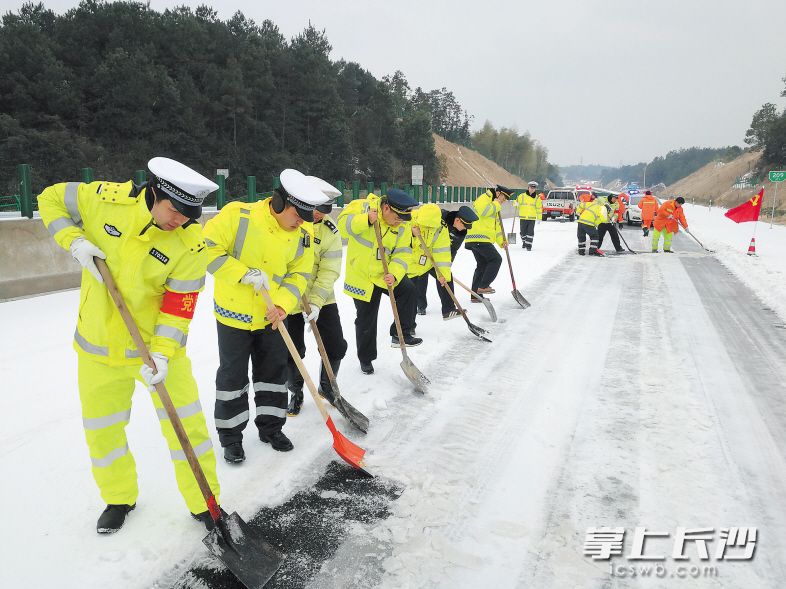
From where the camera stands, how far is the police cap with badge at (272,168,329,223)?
3.25 meters

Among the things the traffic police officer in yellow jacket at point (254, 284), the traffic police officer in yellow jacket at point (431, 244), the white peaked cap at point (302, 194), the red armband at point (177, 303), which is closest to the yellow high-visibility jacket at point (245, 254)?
the traffic police officer in yellow jacket at point (254, 284)

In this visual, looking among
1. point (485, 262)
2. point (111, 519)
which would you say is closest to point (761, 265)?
point (485, 262)

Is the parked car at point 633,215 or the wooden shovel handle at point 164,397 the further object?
the parked car at point 633,215

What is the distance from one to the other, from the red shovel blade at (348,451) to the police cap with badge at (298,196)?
134cm

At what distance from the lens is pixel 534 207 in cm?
1526

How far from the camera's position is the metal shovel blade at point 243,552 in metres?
2.49

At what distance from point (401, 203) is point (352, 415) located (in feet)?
6.47

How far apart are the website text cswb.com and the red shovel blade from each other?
1366 mm

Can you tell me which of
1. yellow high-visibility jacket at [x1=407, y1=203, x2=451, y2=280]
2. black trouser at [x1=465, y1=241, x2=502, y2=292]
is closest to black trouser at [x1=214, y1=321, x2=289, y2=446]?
yellow high-visibility jacket at [x1=407, y1=203, x2=451, y2=280]

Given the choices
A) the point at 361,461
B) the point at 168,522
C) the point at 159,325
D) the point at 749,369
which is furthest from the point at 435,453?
the point at 749,369

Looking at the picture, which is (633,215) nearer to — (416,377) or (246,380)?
(416,377)

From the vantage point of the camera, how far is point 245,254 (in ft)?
11.3

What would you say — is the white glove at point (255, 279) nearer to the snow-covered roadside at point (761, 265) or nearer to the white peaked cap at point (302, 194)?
the white peaked cap at point (302, 194)

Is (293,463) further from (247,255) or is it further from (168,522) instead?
(247,255)
